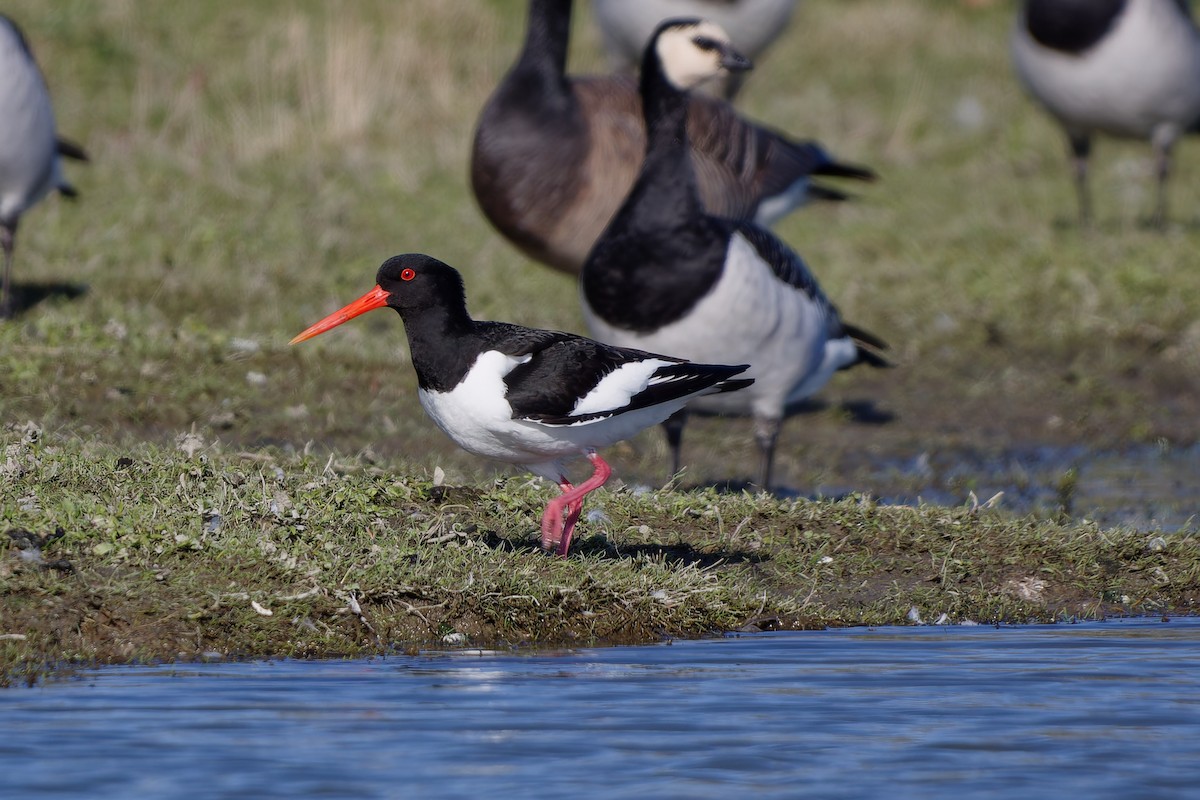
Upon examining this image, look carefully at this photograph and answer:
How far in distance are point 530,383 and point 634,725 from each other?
1670mm

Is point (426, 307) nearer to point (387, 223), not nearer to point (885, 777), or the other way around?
point (885, 777)

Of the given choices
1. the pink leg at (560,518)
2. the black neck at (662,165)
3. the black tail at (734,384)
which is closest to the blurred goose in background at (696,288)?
the black neck at (662,165)

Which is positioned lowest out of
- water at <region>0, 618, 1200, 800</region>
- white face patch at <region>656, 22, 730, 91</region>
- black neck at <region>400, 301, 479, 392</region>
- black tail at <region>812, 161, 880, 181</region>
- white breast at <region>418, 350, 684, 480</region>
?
water at <region>0, 618, 1200, 800</region>

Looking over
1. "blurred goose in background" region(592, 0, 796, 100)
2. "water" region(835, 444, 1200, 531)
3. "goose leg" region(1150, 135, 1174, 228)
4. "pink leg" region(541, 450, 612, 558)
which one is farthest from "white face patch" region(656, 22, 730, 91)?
"goose leg" region(1150, 135, 1174, 228)

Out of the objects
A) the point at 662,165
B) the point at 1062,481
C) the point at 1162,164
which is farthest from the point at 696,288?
the point at 1162,164

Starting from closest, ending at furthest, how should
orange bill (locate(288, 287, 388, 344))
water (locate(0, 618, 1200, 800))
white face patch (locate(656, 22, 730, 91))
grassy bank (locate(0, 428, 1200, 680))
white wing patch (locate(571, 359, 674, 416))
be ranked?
water (locate(0, 618, 1200, 800)) → grassy bank (locate(0, 428, 1200, 680)) → white wing patch (locate(571, 359, 674, 416)) → orange bill (locate(288, 287, 388, 344)) → white face patch (locate(656, 22, 730, 91))

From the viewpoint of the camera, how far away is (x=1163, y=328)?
39.3 feet

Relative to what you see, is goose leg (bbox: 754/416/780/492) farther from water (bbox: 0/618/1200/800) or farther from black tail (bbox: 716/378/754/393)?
water (bbox: 0/618/1200/800)

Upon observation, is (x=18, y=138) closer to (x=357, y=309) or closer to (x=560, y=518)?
→ (x=357, y=309)

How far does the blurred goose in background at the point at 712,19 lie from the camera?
Result: 47.3ft

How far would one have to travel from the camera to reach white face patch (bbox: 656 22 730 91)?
A: 30.4 ft

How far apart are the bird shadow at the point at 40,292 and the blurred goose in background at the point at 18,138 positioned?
114mm

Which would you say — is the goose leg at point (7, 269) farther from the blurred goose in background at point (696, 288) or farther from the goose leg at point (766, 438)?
the goose leg at point (766, 438)

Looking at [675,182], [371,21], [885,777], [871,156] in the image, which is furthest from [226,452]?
[371,21]
